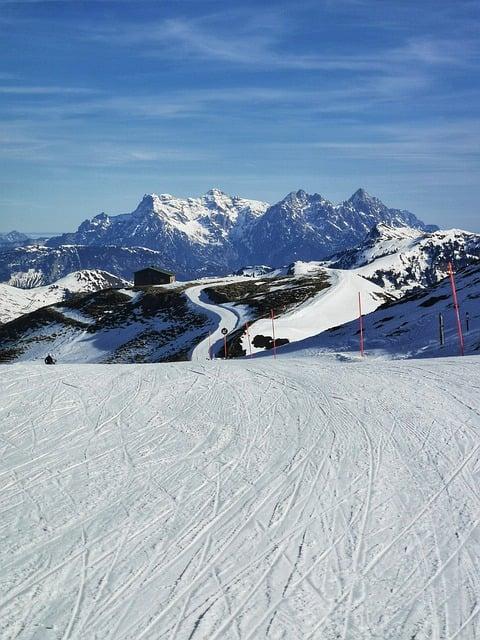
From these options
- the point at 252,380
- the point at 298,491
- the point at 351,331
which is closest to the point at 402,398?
the point at 252,380

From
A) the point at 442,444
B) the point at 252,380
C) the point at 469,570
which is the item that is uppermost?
the point at 252,380

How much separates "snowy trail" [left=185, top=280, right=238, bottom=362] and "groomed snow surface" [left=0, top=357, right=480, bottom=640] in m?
23.7

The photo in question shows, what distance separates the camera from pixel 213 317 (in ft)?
244

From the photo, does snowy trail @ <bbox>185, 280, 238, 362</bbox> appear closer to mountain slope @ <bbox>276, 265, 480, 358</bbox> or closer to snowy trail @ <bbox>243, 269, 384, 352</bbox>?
snowy trail @ <bbox>243, 269, 384, 352</bbox>

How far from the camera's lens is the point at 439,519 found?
9.28 metres

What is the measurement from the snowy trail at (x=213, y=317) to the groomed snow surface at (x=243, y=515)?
2373cm

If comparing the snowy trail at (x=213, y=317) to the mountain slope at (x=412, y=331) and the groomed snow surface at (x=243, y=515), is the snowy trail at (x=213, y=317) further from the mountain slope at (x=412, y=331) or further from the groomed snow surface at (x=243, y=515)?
the groomed snow surface at (x=243, y=515)

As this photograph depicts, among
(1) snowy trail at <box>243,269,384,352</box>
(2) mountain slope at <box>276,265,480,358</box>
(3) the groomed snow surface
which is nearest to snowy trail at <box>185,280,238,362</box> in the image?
(1) snowy trail at <box>243,269,384,352</box>

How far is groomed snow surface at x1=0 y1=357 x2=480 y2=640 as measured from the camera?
7.10m

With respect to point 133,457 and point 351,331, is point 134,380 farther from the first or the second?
point 351,331

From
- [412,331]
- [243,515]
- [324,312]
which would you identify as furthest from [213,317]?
[243,515]

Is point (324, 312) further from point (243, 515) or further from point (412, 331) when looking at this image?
point (243, 515)

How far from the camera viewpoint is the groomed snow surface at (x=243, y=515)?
7.10 metres

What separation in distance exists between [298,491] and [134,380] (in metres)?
10.4
